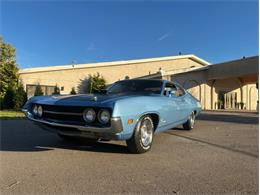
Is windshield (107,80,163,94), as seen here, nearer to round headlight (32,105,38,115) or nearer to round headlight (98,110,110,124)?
round headlight (32,105,38,115)

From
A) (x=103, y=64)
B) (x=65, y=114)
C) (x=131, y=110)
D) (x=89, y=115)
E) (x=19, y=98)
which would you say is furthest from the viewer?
(x=103, y=64)

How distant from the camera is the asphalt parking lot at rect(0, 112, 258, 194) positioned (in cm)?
305

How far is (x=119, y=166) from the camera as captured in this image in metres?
3.89

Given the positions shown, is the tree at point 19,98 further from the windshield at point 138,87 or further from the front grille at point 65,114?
the front grille at point 65,114

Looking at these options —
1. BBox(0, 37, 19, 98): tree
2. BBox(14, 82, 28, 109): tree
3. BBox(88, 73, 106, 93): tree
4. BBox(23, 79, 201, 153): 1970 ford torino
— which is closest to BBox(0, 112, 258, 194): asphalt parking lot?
BBox(23, 79, 201, 153): 1970 ford torino

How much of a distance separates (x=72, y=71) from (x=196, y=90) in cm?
1142

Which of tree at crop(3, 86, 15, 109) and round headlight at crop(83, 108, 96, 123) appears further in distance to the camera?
tree at crop(3, 86, 15, 109)

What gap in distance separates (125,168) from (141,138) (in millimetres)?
940

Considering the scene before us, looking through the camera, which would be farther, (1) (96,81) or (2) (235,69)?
(1) (96,81)

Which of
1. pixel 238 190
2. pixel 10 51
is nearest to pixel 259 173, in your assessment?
pixel 238 190

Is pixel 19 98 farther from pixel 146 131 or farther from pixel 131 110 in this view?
pixel 131 110

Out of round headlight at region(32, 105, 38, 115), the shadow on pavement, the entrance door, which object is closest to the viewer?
round headlight at region(32, 105, 38, 115)

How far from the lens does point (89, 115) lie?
13.7ft

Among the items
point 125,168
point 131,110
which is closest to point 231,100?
point 131,110
